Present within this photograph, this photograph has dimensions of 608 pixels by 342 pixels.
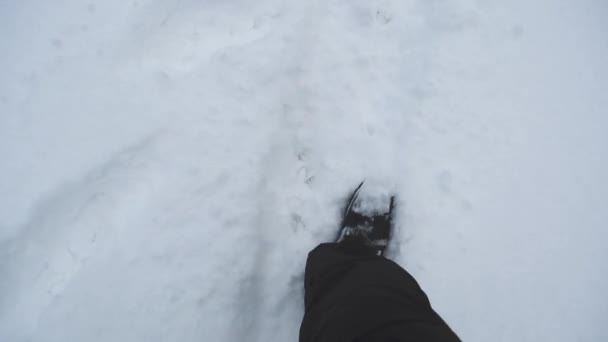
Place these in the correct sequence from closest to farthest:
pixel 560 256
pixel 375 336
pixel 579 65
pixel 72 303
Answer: pixel 375 336
pixel 72 303
pixel 560 256
pixel 579 65

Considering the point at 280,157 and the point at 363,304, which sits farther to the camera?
the point at 280,157

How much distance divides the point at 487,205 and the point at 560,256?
1.56 ft

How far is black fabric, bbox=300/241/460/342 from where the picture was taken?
0.87m

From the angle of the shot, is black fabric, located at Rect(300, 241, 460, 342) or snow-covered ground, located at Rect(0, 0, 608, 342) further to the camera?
snow-covered ground, located at Rect(0, 0, 608, 342)

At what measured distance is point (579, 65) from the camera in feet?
5.85

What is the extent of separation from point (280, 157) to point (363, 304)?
0.89m

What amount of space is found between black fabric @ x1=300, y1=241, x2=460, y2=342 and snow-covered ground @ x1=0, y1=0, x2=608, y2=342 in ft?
1.02

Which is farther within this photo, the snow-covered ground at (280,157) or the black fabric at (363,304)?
the snow-covered ground at (280,157)

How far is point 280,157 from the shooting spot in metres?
1.63

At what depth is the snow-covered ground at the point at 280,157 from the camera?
1.38 meters

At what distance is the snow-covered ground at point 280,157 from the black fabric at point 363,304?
1.02ft

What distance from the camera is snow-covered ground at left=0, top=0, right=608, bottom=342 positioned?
4.51 feet

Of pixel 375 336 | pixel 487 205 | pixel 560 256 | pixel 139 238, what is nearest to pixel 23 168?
pixel 139 238

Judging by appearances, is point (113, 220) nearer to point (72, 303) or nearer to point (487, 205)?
point (72, 303)
